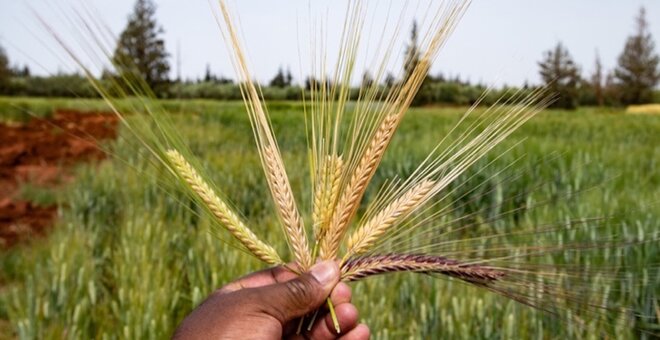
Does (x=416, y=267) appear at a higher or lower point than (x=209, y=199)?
lower

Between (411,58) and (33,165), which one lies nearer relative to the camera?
(411,58)

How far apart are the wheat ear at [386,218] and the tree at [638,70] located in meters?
68.9

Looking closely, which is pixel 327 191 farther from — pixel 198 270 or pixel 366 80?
pixel 198 270

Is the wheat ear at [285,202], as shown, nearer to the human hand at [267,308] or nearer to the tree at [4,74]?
the human hand at [267,308]

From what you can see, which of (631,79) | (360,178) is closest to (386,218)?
(360,178)

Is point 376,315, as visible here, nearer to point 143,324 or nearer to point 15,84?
point 143,324

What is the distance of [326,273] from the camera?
1.11 metres

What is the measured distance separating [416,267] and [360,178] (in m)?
0.17

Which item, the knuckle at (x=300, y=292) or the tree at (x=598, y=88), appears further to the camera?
the tree at (x=598, y=88)

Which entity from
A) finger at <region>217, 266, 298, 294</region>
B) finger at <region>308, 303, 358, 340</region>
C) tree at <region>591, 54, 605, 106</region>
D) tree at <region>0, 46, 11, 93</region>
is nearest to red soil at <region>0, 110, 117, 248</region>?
finger at <region>217, 266, 298, 294</region>

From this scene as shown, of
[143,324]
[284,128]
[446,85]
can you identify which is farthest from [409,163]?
[446,85]

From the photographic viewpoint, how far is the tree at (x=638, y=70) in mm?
64625

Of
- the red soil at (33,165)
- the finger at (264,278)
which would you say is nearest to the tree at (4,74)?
the red soil at (33,165)

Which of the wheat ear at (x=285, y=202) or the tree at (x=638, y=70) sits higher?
the tree at (x=638, y=70)
